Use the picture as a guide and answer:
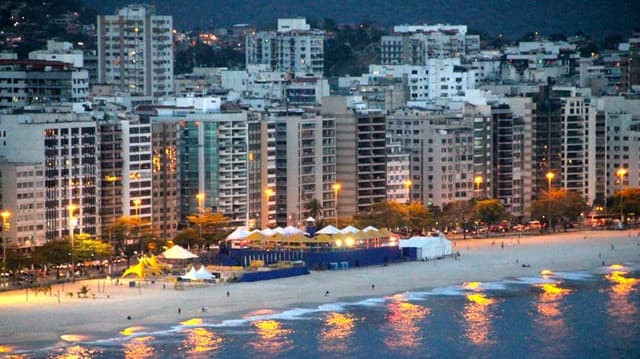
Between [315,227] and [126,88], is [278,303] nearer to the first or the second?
[315,227]

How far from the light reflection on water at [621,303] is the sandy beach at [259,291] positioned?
250 centimetres

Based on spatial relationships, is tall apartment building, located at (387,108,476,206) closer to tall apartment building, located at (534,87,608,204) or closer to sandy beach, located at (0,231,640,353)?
tall apartment building, located at (534,87,608,204)

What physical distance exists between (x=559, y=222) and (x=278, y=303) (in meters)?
28.1

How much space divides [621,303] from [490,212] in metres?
20.8

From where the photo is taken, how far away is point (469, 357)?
59719 mm

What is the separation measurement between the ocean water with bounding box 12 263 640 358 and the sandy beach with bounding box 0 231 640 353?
945 mm

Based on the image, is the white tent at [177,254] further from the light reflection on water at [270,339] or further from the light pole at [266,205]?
the light reflection on water at [270,339]

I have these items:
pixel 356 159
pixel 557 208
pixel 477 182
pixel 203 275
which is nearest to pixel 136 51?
pixel 477 182

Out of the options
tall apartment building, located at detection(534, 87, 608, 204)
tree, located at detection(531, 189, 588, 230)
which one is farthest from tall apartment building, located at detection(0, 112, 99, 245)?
tall apartment building, located at detection(534, 87, 608, 204)

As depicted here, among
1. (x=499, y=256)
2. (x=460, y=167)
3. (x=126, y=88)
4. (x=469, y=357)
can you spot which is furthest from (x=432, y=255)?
(x=126, y=88)

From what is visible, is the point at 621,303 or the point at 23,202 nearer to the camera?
the point at 621,303

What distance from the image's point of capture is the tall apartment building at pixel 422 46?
15295 centimetres

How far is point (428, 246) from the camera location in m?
81.1

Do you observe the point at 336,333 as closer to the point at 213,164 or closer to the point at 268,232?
the point at 268,232
